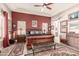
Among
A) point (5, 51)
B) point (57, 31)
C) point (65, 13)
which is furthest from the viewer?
point (57, 31)

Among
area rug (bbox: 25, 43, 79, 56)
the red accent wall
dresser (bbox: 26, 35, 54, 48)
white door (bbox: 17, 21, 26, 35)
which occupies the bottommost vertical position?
area rug (bbox: 25, 43, 79, 56)

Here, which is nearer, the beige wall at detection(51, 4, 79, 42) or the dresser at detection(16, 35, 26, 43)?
the beige wall at detection(51, 4, 79, 42)

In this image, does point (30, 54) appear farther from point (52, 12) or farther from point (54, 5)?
point (54, 5)

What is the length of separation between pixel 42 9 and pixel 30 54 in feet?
4.09

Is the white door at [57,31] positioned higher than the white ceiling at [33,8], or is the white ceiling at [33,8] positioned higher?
the white ceiling at [33,8]

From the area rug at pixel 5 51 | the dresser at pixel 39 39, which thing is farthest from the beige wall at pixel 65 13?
the area rug at pixel 5 51

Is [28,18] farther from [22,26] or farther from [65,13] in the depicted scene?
[65,13]

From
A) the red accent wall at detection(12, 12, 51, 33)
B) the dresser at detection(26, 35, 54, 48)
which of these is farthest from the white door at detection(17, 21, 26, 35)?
the dresser at detection(26, 35, 54, 48)

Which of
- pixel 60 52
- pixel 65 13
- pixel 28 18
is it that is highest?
pixel 65 13

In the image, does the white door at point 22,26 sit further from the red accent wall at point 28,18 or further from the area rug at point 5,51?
the area rug at point 5,51

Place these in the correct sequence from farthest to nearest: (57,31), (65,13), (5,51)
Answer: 1. (57,31)
2. (65,13)
3. (5,51)

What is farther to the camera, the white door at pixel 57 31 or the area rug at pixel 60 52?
the white door at pixel 57 31

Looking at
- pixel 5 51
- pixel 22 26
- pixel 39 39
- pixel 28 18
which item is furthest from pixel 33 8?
pixel 5 51

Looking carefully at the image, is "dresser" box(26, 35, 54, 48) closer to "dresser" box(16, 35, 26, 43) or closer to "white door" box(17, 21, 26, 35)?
"dresser" box(16, 35, 26, 43)
